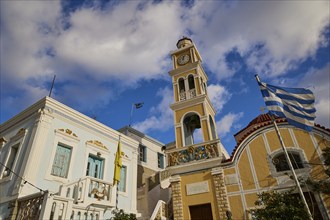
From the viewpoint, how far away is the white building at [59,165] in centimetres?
1012

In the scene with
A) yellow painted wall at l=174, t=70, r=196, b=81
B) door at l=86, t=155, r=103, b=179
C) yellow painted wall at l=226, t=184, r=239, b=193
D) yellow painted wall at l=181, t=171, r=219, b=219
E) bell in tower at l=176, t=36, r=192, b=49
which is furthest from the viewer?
bell in tower at l=176, t=36, r=192, b=49

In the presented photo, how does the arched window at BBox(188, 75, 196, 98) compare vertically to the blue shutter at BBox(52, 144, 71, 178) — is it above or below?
above

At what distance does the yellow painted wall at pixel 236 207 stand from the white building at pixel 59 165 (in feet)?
20.4

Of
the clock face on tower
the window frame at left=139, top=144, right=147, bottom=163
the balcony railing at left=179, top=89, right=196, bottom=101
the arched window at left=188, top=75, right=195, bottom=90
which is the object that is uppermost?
the clock face on tower

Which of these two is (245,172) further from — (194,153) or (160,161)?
(160,161)

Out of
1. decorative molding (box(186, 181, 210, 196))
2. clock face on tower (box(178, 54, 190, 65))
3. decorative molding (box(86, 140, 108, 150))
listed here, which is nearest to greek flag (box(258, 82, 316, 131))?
decorative molding (box(186, 181, 210, 196))

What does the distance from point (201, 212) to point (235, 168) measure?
10.3ft

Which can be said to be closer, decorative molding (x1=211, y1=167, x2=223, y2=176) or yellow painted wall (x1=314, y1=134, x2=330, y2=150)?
yellow painted wall (x1=314, y1=134, x2=330, y2=150)

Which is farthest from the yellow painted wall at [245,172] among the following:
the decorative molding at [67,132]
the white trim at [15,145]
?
the white trim at [15,145]

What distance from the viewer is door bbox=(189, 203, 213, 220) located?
12.6 meters

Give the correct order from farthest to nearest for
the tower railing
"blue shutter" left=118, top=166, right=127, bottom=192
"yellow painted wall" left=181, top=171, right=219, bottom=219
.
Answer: "blue shutter" left=118, top=166, right=127, bottom=192, the tower railing, "yellow painted wall" left=181, top=171, right=219, bottom=219

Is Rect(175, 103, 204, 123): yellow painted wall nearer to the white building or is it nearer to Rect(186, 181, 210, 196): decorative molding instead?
Rect(186, 181, 210, 196): decorative molding

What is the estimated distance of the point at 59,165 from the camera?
12562mm

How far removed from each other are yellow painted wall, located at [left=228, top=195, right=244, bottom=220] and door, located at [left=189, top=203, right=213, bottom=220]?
1218 millimetres
